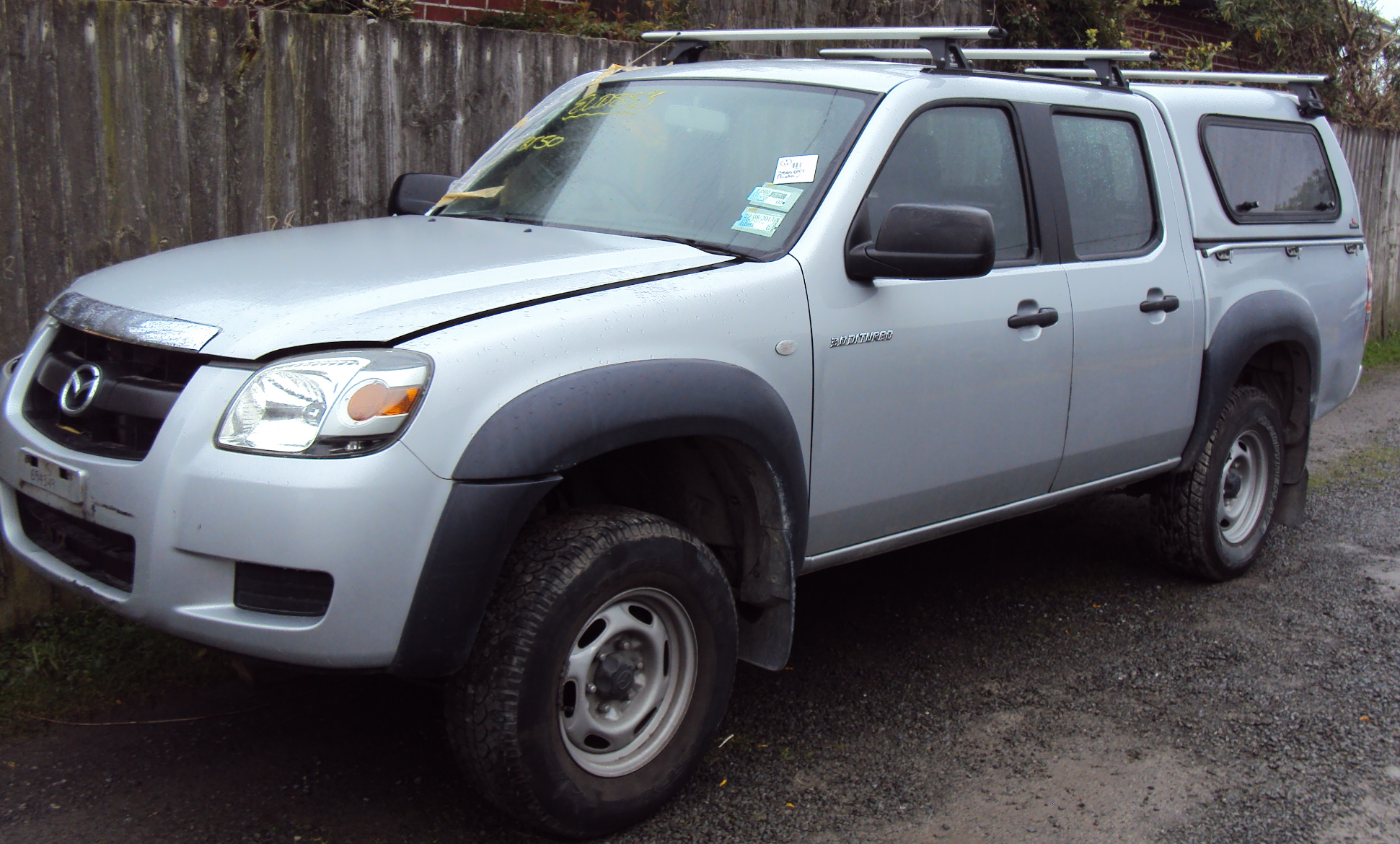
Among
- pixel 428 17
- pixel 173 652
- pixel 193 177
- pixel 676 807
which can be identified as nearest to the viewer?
pixel 676 807

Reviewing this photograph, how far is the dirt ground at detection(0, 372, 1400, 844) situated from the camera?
333 cm

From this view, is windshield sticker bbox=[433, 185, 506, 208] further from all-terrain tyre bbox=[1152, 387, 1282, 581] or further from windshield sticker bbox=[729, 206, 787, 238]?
all-terrain tyre bbox=[1152, 387, 1282, 581]

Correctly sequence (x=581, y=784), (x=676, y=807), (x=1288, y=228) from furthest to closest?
(x=1288, y=228) < (x=676, y=807) < (x=581, y=784)

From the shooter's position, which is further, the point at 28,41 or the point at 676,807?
the point at 28,41

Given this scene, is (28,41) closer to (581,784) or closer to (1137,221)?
(581,784)

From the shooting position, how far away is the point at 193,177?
468 centimetres

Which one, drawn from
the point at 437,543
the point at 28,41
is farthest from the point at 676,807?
the point at 28,41

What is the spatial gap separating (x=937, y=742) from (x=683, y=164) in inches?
76.9

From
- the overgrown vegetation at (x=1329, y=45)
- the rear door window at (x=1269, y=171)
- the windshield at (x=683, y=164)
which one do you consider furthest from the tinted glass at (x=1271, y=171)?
the overgrown vegetation at (x=1329, y=45)

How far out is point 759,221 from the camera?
3.60 m

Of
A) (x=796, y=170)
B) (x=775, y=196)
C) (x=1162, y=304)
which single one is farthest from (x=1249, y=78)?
(x=775, y=196)

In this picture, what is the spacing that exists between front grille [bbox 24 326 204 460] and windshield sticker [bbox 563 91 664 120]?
182 cm

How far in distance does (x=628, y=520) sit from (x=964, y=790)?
1.30 metres

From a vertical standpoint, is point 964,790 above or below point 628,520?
below
